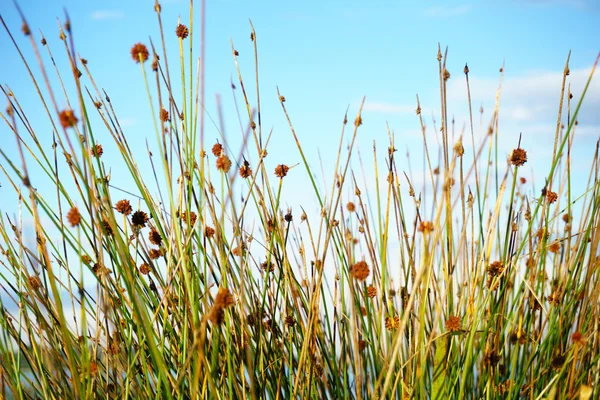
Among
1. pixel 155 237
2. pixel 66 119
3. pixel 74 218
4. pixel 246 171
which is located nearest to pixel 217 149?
pixel 246 171

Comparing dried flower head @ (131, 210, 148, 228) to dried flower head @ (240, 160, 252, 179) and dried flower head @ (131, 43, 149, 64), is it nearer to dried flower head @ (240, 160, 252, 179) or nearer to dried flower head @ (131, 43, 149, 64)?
dried flower head @ (240, 160, 252, 179)

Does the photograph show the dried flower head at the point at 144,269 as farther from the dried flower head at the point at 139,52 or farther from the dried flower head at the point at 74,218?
the dried flower head at the point at 139,52

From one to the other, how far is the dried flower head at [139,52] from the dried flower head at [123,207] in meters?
0.45

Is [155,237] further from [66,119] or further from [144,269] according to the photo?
[66,119]

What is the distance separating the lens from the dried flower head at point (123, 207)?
1.57 m

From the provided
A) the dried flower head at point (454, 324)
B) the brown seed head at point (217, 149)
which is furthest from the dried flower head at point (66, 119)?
the dried flower head at point (454, 324)

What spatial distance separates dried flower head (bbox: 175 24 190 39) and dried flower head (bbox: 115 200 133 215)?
1.49ft

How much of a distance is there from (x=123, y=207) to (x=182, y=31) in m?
0.48

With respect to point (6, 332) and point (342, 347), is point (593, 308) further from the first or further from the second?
point (6, 332)

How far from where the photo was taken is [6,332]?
4.99ft

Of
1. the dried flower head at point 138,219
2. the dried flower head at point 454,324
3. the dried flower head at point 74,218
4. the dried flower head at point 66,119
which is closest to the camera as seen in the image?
the dried flower head at point 66,119

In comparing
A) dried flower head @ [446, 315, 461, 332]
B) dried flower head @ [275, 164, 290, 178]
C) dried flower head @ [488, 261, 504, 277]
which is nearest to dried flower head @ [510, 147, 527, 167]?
dried flower head @ [488, 261, 504, 277]

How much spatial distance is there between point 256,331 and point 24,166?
0.78 m

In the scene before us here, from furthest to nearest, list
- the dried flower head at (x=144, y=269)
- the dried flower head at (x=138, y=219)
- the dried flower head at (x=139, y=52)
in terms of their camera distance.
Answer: the dried flower head at (x=144, y=269)
the dried flower head at (x=138, y=219)
the dried flower head at (x=139, y=52)
